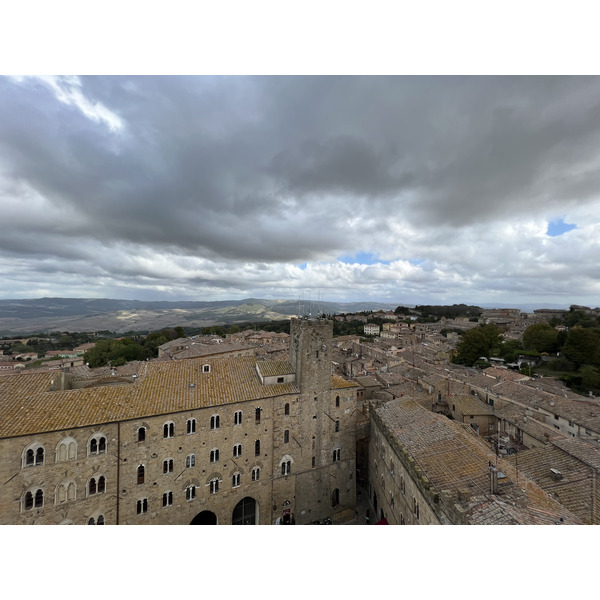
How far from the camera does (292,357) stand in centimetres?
2239

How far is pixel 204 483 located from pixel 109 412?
7730mm

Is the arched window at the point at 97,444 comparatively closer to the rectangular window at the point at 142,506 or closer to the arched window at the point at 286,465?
the rectangular window at the point at 142,506

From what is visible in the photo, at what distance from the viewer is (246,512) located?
65.9 ft

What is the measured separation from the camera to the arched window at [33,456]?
13730 millimetres

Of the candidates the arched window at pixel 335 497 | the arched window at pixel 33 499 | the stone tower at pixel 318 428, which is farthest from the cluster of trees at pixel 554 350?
the arched window at pixel 33 499

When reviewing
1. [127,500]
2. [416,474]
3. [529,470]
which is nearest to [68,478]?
[127,500]

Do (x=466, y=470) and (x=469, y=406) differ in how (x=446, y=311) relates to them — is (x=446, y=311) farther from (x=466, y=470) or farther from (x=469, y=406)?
Answer: (x=466, y=470)

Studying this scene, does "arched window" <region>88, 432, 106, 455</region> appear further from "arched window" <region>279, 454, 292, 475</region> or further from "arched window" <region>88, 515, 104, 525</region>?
"arched window" <region>279, 454, 292, 475</region>

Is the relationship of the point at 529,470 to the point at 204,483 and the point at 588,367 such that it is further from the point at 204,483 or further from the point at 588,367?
the point at 588,367

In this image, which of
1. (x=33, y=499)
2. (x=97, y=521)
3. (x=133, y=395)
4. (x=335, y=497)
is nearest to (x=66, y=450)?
(x=33, y=499)

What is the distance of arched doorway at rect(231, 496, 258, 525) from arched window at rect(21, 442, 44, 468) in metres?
12.4

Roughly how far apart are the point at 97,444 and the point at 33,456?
2669 millimetres

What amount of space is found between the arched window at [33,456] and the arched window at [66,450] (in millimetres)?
684

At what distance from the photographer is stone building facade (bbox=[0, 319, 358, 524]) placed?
1428 cm
